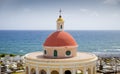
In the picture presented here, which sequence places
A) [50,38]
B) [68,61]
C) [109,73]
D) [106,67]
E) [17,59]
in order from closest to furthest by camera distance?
[68,61] → [50,38] → [109,73] → [106,67] → [17,59]

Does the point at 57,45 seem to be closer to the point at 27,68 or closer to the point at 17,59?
the point at 27,68

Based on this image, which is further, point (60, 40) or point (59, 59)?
point (60, 40)

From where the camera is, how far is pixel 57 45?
33375mm

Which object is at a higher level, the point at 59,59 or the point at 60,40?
the point at 60,40

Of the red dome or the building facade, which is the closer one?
the building facade

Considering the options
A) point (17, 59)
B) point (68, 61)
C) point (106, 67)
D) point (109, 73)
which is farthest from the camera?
point (17, 59)

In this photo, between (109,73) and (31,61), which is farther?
(109,73)

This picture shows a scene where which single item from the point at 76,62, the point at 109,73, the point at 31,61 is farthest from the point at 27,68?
the point at 109,73

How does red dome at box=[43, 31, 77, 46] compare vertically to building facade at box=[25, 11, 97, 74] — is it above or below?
above

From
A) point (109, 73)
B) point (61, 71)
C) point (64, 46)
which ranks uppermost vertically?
point (64, 46)

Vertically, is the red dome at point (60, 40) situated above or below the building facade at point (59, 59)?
above

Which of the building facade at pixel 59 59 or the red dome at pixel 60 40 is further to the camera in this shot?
the red dome at pixel 60 40

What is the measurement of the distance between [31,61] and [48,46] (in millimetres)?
2855

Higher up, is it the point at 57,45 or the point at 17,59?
the point at 57,45
